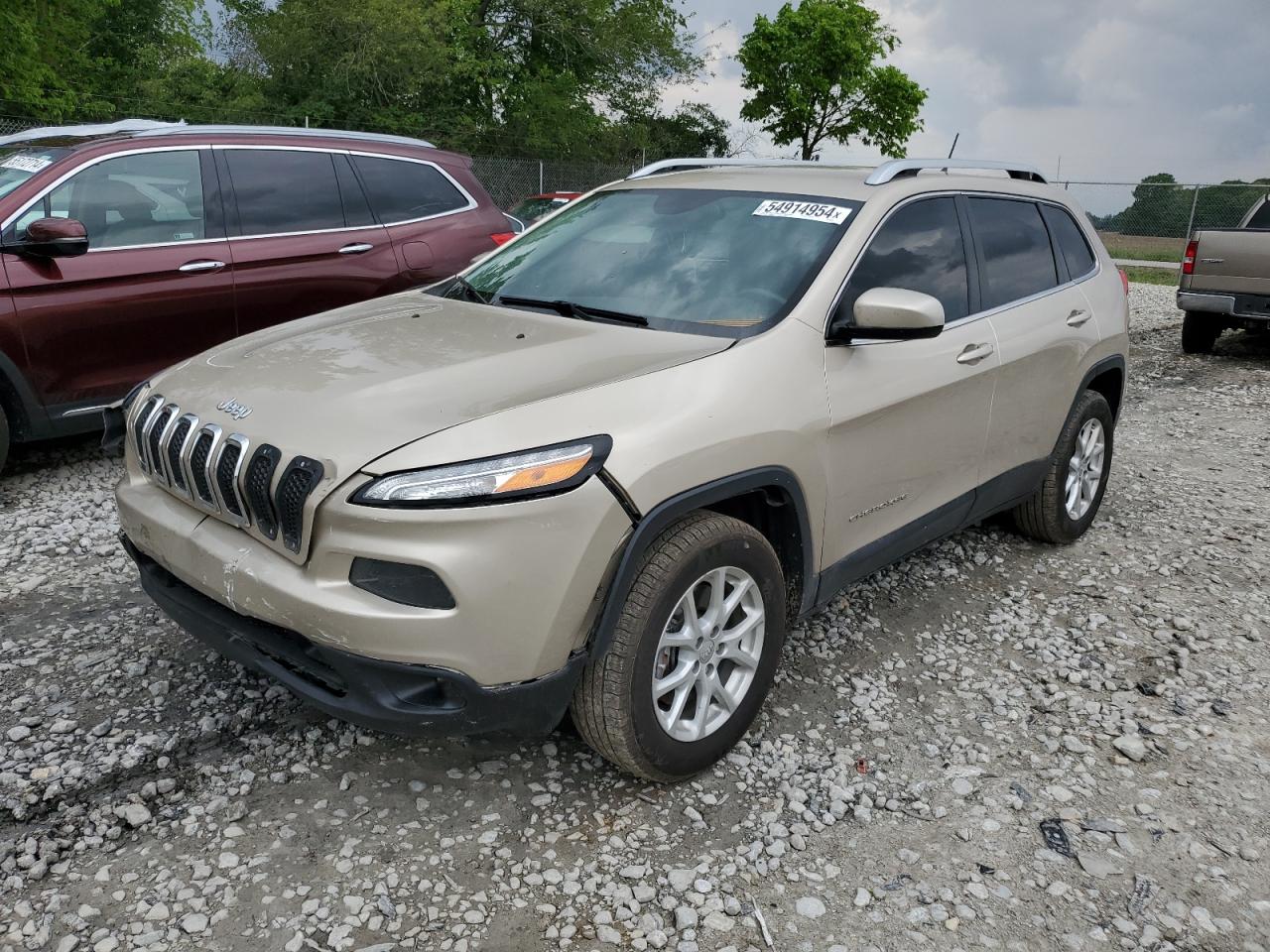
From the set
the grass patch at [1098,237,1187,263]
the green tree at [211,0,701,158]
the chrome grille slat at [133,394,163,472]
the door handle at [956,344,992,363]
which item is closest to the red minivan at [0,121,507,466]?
the chrome grille slat at [133,394,163,472]

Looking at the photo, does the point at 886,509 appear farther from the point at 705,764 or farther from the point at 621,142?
the point at 621,142

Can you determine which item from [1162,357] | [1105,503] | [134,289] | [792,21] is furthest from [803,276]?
[792,21]

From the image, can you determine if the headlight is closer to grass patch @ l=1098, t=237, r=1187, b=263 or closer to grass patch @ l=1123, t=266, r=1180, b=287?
grass patch @ l=1123, t=266, r=1180, b=287

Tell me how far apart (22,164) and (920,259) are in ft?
15.2

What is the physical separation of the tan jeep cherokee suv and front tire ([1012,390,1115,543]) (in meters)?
0.52

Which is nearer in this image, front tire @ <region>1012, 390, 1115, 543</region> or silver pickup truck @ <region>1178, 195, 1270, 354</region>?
front tire @ <region>1012, 390, 1115, 543</region>

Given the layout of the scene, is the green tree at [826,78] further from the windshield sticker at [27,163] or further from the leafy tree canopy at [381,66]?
the windshield sticker at [27,163]

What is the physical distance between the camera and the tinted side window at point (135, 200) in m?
5.16

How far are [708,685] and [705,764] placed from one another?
25cm

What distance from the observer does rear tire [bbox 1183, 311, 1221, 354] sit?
1072cm

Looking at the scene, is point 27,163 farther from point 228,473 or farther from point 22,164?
point 228,473

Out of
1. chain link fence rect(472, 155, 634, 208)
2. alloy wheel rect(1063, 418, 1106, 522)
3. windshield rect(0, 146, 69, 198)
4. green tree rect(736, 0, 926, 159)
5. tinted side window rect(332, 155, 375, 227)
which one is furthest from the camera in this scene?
green tree rect(736, 0, 926, 159)

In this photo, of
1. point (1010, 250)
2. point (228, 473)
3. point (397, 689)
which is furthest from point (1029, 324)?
point (228, 473)

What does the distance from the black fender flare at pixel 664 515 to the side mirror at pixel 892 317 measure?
52 centimetres
